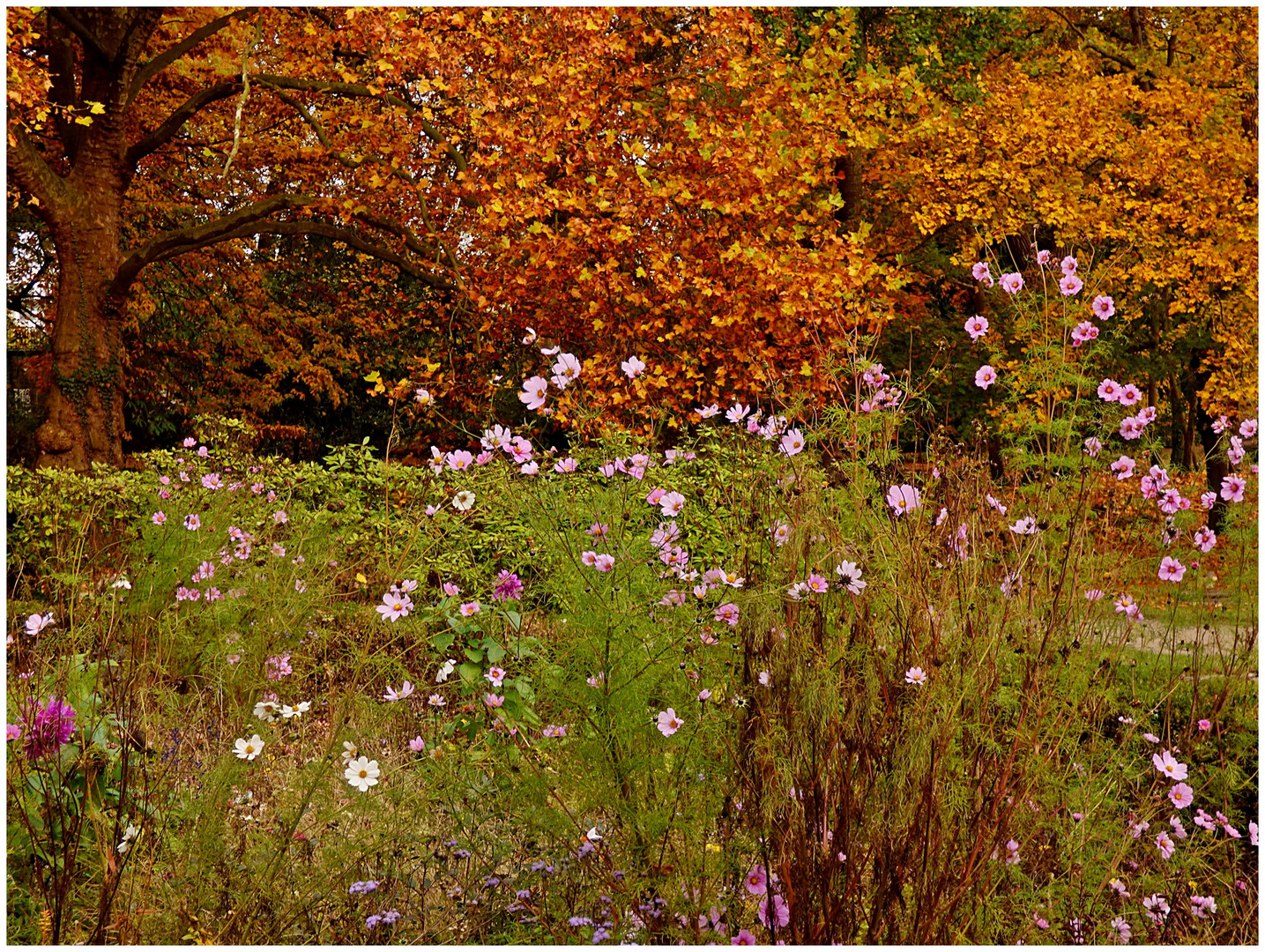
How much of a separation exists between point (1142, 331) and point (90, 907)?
52.8ft

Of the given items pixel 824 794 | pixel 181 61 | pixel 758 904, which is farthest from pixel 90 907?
pixel 181 61

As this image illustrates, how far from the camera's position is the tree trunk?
9.42 meters

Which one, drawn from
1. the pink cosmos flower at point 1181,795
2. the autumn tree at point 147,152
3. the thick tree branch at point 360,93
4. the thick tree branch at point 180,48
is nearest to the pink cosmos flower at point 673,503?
the pink cosmos flower at point 1181,795

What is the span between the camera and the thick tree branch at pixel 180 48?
30.3 feet

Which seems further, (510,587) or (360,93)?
(360,93)

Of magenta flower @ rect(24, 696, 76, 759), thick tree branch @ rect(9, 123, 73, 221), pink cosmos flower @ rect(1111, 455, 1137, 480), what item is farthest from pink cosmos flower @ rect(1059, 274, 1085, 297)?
thick tree branch @ rect(9, 123, 73, 221)

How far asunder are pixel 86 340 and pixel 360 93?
3.38 m

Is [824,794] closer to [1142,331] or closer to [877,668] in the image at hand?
[877,668]

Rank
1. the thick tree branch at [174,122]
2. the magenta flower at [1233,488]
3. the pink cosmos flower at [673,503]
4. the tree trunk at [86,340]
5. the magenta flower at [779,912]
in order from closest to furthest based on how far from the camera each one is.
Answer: the magenta flower at [779,912] → the pink cosmos flower at [673,503] → the magenta flower at [1233,488] → the tree trunk at [86,340] → the thick tree branch at [174,122]

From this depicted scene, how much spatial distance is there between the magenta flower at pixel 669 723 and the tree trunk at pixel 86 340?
8.29 meters

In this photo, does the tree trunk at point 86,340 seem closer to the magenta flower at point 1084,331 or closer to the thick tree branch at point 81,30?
the thick tree branch at point 81,30

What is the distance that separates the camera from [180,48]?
30.1ft

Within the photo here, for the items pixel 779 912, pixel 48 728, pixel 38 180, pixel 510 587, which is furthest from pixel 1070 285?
pixel 38 180

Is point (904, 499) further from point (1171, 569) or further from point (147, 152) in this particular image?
point (147, 152)
